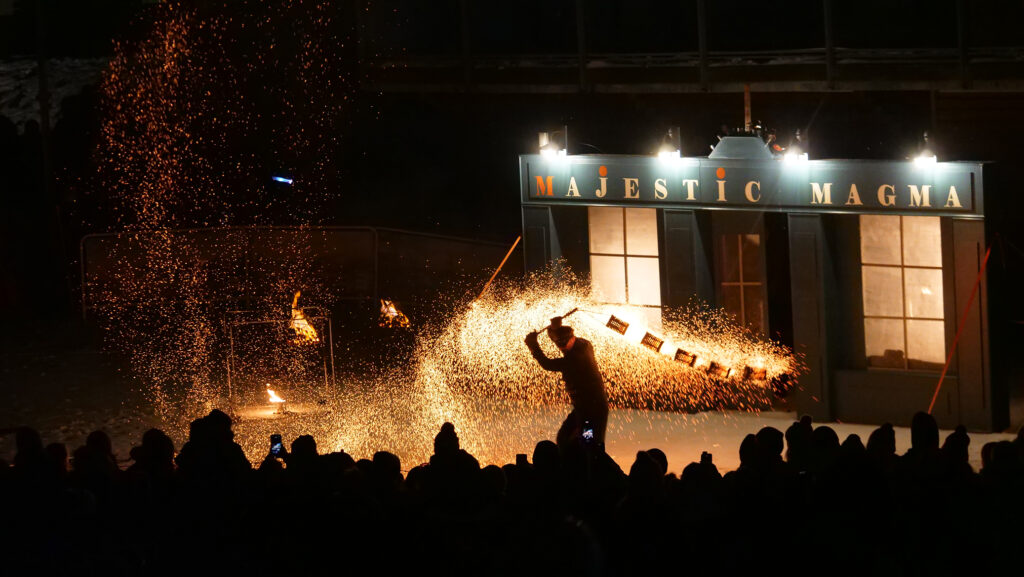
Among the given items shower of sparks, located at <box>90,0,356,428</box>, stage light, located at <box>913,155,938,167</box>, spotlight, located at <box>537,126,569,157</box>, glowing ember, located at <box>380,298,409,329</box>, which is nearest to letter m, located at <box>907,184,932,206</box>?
stage light, located at <box>913,155,938,167</box>

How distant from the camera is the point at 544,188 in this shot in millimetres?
14375

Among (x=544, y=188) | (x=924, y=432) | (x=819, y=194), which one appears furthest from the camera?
(x=544, y=188)

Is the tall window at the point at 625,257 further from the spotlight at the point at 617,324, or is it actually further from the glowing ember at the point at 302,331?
the glowing ember at the point at 302,331

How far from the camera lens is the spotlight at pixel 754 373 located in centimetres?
1316

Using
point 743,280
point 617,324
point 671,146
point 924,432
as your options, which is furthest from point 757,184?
point 924,432

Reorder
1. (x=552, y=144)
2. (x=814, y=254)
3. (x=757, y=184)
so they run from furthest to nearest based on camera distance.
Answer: (x=552, y=144)
(x=757, y=184)
(x=814, y=254)

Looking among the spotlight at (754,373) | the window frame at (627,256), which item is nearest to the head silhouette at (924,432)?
the spotlight at (754,373)

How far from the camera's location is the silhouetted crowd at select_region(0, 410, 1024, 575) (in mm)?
6309

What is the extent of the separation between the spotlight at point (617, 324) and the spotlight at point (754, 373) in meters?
1.32

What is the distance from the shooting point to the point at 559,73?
17703mm

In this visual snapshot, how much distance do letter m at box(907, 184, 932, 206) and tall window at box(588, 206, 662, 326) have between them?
308 cm

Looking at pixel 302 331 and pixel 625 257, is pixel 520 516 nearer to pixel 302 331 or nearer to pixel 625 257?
pixel 625 257

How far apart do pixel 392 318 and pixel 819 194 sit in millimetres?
7186

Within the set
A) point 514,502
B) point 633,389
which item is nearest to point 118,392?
point 633,389
